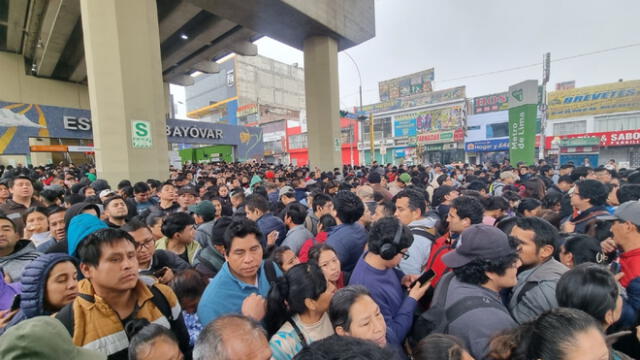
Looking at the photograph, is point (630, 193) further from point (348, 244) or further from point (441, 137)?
point (441, 137)

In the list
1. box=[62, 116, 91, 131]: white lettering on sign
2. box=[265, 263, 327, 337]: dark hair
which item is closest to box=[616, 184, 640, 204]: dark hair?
box=[265, 263, 327, 337]: dark hair

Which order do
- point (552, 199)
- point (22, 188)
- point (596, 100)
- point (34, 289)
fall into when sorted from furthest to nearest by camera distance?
point (596, 100) → point (552, 199) → point (22, 188) → point (34, 289)

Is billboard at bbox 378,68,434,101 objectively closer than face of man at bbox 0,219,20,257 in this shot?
No

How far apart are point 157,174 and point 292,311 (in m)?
8.24

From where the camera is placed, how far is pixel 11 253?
2.37 m

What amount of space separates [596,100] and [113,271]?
114ft

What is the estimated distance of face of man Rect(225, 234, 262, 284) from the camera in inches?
73.3

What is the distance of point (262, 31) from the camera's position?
1329 cm

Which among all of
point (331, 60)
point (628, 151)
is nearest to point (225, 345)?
point (331, 60)

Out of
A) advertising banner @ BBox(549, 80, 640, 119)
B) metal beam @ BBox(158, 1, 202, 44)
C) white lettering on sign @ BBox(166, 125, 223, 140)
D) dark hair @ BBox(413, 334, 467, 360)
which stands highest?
metal beam @ BBox(158, 1, 202, 44)

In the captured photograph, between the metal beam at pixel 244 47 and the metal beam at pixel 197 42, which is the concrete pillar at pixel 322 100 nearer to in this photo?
the metal beam at pixel 197 42

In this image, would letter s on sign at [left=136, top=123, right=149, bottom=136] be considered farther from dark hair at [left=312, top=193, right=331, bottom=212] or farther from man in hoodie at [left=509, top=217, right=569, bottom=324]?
man in hoodie at [left=509, top=217, right=569, bottom=324]

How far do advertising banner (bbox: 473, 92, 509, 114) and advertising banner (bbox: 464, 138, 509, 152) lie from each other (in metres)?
4.02

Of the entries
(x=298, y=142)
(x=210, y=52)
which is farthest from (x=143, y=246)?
(x=298, y=142)
